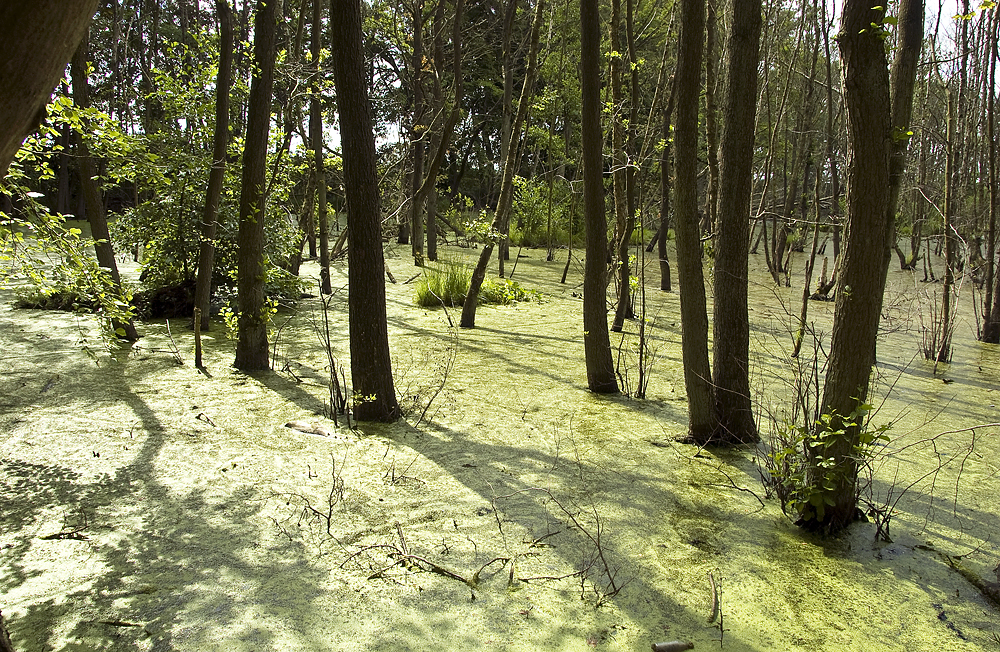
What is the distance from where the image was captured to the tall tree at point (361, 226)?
4.31 meters

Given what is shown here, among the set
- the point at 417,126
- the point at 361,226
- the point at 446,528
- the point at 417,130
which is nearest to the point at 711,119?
the point at 361,226

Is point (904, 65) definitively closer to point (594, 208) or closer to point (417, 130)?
point (594, 208)

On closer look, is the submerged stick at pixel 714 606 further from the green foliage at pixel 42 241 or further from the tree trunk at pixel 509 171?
the tree trunk at pixel 509 171

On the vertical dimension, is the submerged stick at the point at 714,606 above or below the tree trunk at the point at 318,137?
below

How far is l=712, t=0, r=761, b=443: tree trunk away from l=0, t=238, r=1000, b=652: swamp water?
1.13ft

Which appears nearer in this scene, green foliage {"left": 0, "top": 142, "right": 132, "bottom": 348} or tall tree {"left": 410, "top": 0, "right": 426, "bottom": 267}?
green foliage {"left": 0, "top": 142, "right": 132, "bottom": 348}

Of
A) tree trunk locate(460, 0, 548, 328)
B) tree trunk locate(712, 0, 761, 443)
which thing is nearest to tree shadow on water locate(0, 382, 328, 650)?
tree trunk locate(712, 0, 761, 443)

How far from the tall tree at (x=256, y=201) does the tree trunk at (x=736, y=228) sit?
339 cm

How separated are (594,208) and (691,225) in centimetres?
111

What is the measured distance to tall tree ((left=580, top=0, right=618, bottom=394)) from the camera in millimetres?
4930

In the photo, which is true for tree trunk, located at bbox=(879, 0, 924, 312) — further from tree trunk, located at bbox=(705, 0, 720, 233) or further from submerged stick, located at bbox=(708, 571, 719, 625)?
submerged stick, located at bbox=(708, 571, 719, 625)

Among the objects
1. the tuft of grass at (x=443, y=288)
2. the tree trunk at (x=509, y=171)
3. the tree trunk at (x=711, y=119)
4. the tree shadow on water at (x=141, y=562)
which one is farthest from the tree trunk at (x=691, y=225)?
the tuft of grass at (x=443, y=288)

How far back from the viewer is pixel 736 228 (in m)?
4.13

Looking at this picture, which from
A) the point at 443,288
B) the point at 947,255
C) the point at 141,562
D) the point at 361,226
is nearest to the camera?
the point at 141,562
